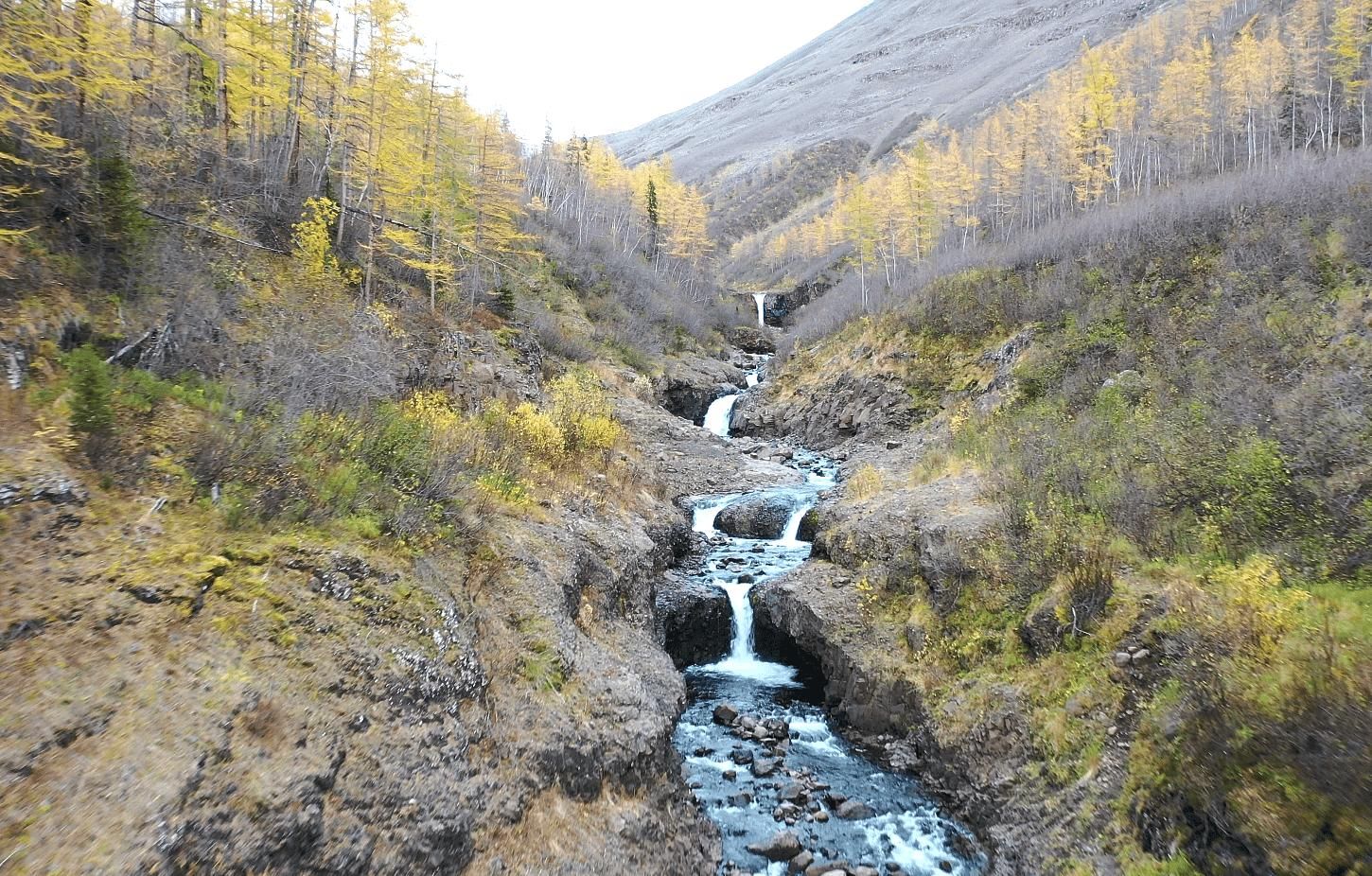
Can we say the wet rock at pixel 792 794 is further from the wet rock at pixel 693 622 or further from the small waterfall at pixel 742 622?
the small waterfall at pixel 742 622

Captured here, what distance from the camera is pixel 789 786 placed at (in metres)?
9.99

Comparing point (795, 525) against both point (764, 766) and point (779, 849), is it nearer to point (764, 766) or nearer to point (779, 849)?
point (764, 766)

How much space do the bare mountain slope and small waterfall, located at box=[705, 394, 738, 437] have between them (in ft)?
250

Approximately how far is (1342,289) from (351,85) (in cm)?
2646

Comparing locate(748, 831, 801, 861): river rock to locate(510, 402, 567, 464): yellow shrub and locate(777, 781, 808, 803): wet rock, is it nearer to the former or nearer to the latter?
locate(777, 781, 808, 803): wet rock

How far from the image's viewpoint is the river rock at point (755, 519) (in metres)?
20.4

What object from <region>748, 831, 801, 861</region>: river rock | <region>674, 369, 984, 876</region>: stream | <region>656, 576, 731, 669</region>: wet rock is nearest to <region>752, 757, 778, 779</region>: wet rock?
<region>674, 369, 984, 876</region>: stream

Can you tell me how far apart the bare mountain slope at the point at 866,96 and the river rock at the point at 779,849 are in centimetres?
10947

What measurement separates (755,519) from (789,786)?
10.9 m

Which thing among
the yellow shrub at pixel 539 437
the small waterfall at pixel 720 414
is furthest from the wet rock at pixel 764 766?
the small waterfall at pixel 720 414

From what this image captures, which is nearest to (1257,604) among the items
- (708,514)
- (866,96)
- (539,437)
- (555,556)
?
(555,556)

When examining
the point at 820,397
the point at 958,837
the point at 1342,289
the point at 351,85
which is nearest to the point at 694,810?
the point at 958,837

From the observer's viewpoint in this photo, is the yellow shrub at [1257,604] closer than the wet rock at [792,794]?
Yes

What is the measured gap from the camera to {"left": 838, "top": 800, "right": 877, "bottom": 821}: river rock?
9.27m
